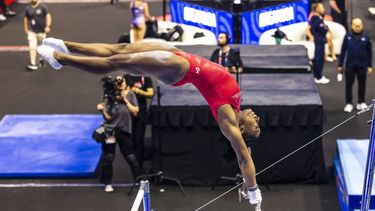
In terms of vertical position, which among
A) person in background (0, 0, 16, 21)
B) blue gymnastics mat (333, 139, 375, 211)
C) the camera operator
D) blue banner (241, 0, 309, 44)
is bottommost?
blue gymnastics mat (333, 139, 375, 211)

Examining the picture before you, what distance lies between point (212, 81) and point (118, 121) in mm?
3654

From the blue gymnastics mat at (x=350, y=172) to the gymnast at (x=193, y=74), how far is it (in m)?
2.66

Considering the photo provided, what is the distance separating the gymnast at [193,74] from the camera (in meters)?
5.78

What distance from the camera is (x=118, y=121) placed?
372 inches

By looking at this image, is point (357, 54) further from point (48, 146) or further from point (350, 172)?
point (48, 146)

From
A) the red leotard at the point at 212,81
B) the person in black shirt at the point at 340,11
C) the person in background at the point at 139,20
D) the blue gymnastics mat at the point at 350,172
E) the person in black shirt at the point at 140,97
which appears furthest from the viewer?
the person in black shirt at the point at 340,11

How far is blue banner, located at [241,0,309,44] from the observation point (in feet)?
51.0

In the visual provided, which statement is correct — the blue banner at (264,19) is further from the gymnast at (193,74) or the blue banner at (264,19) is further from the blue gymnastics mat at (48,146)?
the gymnast at (193,74)

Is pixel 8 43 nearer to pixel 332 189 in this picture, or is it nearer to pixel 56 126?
pixel 56 126

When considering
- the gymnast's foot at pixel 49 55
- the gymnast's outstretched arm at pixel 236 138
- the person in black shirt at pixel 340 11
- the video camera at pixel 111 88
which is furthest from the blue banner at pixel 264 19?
the gymnast's foot at pixel 49 55

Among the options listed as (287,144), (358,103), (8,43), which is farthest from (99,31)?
(287,144)

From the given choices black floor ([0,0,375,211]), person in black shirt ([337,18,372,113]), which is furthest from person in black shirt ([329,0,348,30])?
person in black shirt ([337,18,372,113])

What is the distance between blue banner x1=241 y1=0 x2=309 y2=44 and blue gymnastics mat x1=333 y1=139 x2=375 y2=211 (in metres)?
5.88

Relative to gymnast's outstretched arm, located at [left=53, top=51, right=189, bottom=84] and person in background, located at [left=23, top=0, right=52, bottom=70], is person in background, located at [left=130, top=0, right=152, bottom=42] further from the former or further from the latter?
gymnast's outstretched arm, located at [left=53, top=51, right=189, bottom=84]
